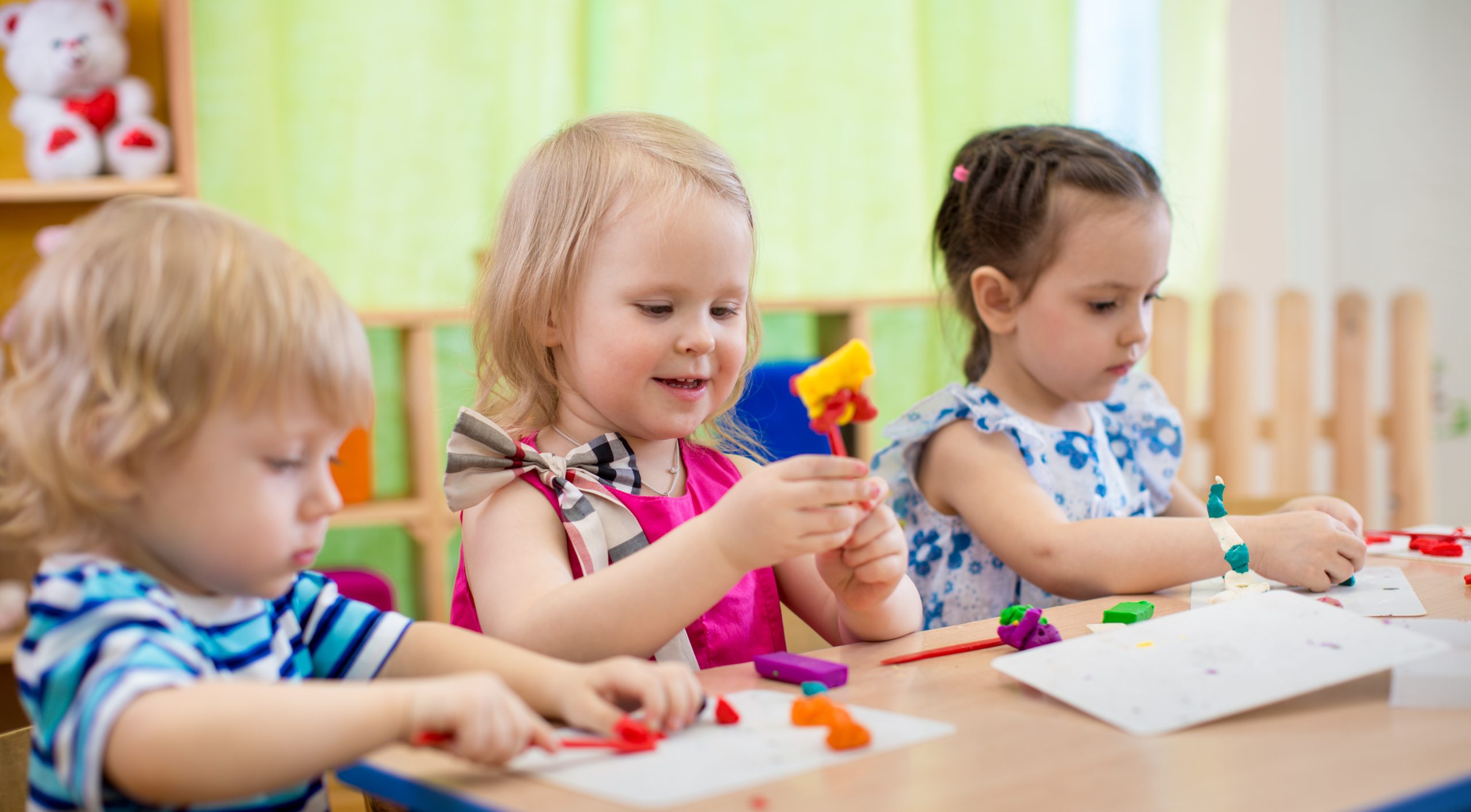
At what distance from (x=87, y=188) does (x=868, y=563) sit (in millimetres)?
1856

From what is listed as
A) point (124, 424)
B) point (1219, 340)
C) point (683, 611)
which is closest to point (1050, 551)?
point (683, 611)

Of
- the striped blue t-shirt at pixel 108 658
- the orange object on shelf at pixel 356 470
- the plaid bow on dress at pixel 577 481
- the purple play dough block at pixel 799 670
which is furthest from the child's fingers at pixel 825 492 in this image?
the orange object on shelf at pixel 356 470

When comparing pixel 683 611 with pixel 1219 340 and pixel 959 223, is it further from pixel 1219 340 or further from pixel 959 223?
pixel 1219 340

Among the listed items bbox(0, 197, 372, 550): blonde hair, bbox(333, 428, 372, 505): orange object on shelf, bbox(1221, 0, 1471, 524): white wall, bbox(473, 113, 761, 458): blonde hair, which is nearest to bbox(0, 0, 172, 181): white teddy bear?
bbox(333, 428, 372, 505): orange object on shelf

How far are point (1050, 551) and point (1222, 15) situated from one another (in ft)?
8.81

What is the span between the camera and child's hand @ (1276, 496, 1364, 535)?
1.18 metres

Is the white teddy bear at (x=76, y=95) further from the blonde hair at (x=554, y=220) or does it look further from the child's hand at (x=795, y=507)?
the child's hand at (x=795, y=507)

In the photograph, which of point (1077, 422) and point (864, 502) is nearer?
point (864, 502)

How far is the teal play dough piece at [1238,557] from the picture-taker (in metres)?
1.06

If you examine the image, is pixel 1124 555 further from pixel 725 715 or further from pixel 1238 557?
pixel 725 715

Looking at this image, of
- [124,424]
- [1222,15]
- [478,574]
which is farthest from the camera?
[1222,15]

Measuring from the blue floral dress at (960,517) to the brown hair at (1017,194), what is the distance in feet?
0.51

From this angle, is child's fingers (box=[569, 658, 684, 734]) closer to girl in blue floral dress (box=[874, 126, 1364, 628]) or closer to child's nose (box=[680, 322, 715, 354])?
child's nose (box=[680, 322, 715, 354])

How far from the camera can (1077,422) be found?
1.46 m
